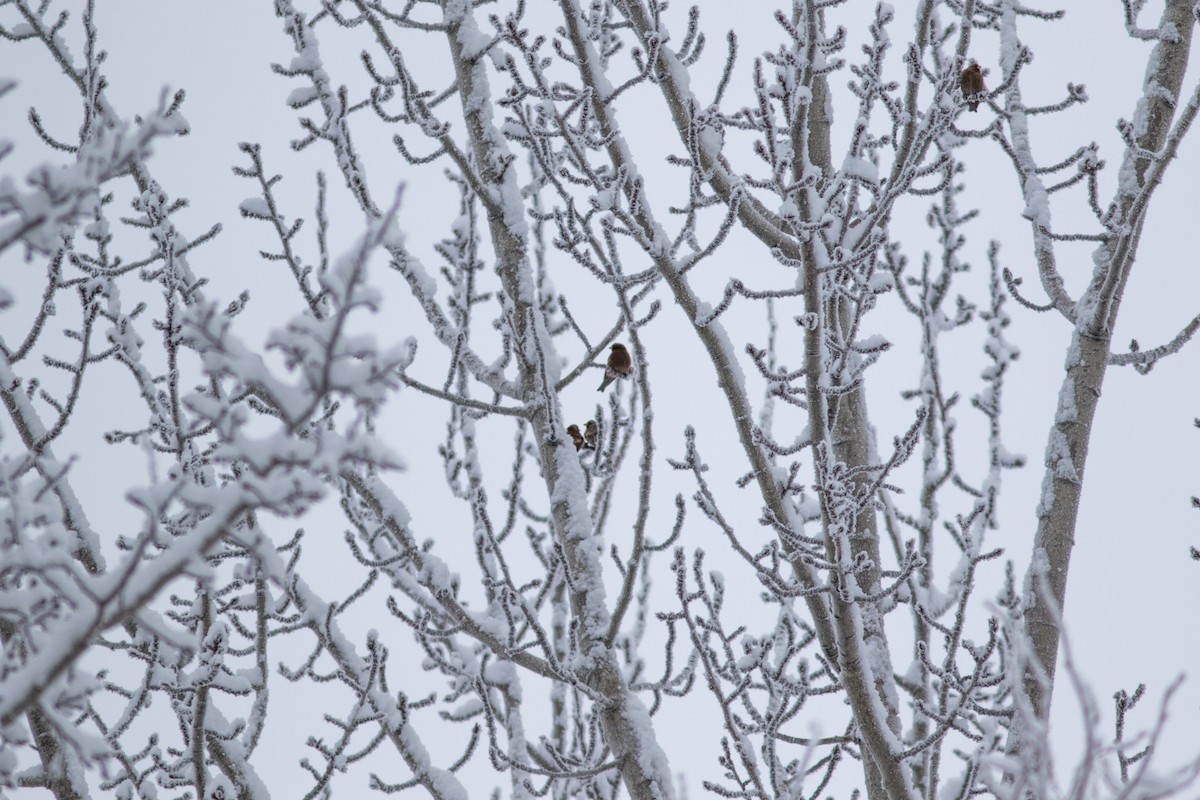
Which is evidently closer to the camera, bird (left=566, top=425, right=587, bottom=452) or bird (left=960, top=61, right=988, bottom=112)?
bird (left=960, top=61, right=988, bottom=112)

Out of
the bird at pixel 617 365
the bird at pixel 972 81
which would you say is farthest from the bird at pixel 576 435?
the bird at pixel 972 81

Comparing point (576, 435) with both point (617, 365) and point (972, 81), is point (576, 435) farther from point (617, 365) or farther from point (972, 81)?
point (972, 81)

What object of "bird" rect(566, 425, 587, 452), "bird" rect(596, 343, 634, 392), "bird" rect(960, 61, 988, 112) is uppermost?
"bird" rect(960, 61, 988, 112)

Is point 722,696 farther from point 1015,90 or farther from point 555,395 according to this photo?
point 1015,90

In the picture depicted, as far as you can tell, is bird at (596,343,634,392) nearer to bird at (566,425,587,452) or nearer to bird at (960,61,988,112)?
bird at (566,425,587,452)

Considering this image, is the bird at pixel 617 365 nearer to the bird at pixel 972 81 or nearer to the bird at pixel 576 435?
the bird at pixel 576 435

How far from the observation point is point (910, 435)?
2873 millimetres

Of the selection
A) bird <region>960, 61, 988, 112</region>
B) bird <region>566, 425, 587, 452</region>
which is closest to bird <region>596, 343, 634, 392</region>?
bird <region>566, 425, 587, 452</region>

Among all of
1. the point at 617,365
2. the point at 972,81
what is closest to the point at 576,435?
the point at 617,365

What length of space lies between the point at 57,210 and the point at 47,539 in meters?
0.65

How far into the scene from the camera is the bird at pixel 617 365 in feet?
12.8

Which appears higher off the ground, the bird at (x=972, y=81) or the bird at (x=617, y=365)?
the bird at (x=972, y=81)

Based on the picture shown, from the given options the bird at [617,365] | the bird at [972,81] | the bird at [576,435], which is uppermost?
the bird at [972,81]

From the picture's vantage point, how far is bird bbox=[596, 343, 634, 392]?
3.91 meters
